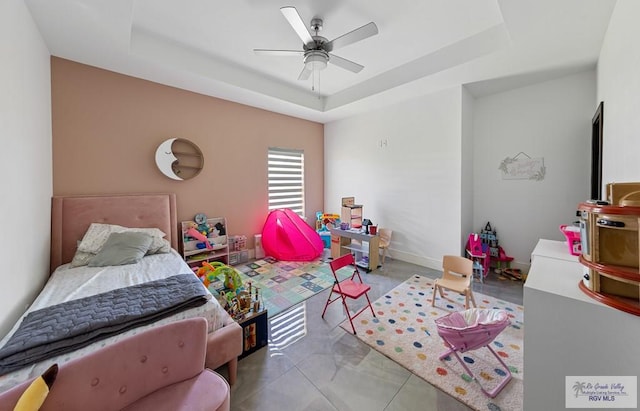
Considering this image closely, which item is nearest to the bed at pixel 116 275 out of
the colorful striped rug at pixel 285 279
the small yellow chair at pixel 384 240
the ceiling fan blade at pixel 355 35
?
the colorful striped rug at pixel 285 279

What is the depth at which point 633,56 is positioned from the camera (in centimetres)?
142

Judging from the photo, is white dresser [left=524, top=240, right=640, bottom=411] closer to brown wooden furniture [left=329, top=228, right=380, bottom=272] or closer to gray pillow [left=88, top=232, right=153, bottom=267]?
brown wooden furniture [left=329, top=228, right=380, bottom=272]

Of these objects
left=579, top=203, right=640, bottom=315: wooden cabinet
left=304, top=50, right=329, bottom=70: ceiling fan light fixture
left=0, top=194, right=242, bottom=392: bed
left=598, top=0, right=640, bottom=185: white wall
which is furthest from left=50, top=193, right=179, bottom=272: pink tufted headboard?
left=598, top=0, right=640, bottom=185: white wall

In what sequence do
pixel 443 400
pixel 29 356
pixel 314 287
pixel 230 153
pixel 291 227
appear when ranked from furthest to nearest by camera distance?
pixel 291 227
pixel 230 153
pixel 314 287
pixel 443 400
pixel 29 356

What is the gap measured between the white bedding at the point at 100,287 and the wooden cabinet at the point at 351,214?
254 cm

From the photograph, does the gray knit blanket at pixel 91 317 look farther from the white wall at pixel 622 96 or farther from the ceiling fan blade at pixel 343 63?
the white wall at pixel 622 96

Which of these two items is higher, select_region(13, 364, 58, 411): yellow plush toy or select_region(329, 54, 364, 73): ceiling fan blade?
select_region(329, 54, 364, 73): ceiling fan blade

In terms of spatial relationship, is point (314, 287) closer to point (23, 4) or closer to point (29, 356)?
point (29, 356)

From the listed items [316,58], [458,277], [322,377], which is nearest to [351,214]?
[458,277]

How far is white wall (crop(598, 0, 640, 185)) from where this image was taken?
137cm

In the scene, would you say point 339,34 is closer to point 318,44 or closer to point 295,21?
point 318,44

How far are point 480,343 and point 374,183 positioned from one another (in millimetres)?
3232

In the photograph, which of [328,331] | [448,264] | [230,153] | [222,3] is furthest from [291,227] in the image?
[222,3]

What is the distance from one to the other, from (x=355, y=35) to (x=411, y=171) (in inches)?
95.5
